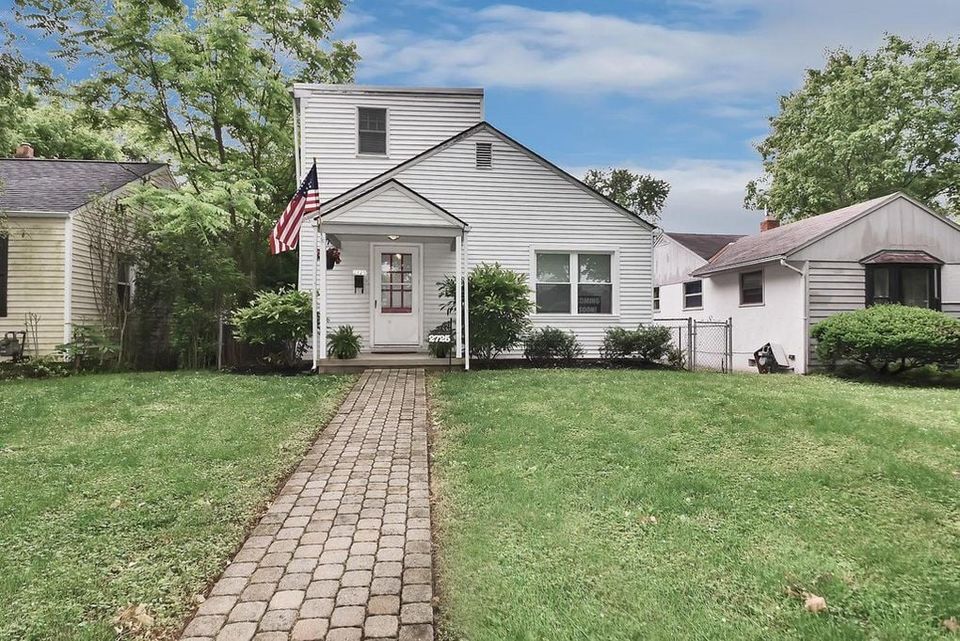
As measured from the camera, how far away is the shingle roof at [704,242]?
20062 mm

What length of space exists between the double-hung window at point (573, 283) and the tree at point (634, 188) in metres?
31.4

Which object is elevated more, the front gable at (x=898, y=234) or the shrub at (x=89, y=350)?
the front gable at (x=898, y=234)

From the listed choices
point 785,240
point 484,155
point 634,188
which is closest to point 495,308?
point 484,155

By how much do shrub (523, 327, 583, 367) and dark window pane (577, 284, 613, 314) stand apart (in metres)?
1.12

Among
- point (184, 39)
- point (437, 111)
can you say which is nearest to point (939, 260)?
point (437, 111)

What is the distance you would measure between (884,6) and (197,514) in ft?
35.9

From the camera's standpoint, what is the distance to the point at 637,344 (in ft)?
40.8

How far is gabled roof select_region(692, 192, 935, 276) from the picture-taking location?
535 inches

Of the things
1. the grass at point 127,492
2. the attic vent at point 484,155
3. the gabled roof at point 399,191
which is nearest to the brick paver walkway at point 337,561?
the grass at point 127,492

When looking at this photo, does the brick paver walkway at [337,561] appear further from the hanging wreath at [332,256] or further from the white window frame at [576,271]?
the white window frame at [576,271]

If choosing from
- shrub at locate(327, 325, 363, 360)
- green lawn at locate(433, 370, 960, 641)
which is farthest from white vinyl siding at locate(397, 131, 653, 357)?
green lawn at locate(433, 370, 960, 641)

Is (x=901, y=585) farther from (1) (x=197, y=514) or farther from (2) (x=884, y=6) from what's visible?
(2) (x=884, y=6)

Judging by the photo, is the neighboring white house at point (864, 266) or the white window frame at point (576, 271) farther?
the neighboring white house at point (864, 266)

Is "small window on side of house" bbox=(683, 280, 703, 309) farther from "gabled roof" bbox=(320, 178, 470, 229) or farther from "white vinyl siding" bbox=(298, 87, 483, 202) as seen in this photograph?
"gabled roof" bbox=(320, 178, 470, 229)
